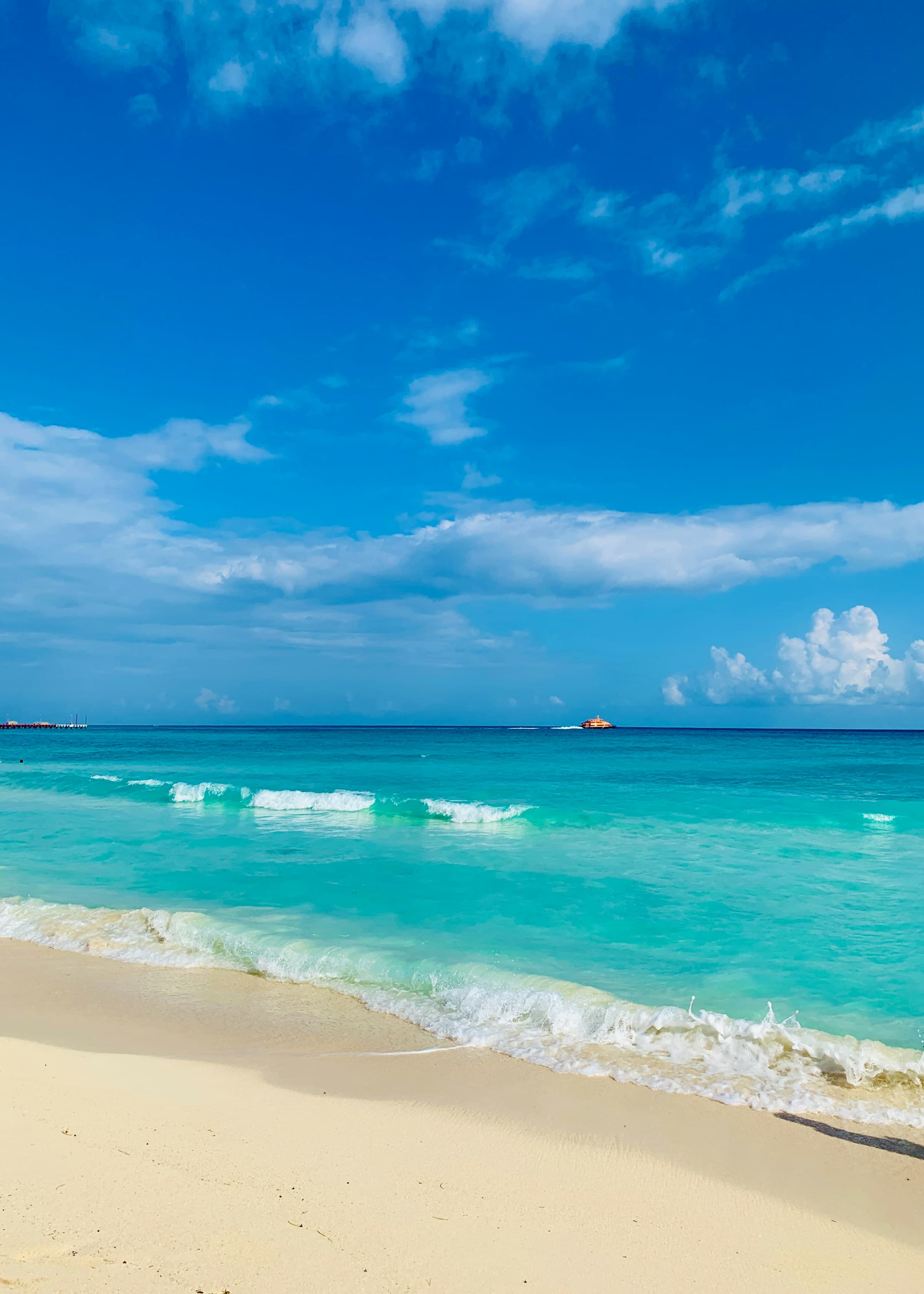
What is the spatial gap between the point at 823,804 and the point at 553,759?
1181 inches

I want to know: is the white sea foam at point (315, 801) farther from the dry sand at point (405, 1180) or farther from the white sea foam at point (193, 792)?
the dry sand at point (405, 1180)

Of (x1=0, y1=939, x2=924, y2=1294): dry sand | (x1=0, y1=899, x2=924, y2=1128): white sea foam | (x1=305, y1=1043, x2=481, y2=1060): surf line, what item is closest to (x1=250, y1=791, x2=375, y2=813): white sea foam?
(x1=0, y1=899, x2=924, y2=1128): white sea foam

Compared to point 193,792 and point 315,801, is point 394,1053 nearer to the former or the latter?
point 315,801

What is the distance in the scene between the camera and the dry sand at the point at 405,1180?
3900mm

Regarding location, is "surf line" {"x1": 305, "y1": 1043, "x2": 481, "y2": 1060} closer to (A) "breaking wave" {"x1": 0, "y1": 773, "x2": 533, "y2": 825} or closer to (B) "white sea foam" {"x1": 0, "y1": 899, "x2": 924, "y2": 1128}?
(B) "white sea foam" {"x1": 0, "y1": 899, "x2": 924, "y2": 1128}

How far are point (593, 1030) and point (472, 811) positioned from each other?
18281 mm

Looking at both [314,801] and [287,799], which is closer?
[314,801]

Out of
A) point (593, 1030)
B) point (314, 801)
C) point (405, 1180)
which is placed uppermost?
point (405, 1180)

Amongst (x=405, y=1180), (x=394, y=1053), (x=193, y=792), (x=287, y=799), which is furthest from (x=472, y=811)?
(x=405, y=1180)

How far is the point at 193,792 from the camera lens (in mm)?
32375

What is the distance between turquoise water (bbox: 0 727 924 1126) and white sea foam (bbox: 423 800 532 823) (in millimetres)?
113

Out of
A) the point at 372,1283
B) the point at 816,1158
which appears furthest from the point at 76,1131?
the point at 816,1158

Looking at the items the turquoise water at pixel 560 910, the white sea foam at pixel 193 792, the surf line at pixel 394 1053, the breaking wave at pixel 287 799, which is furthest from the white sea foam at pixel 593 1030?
the white sea foam at pixel 193 792

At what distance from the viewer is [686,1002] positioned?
886cm
